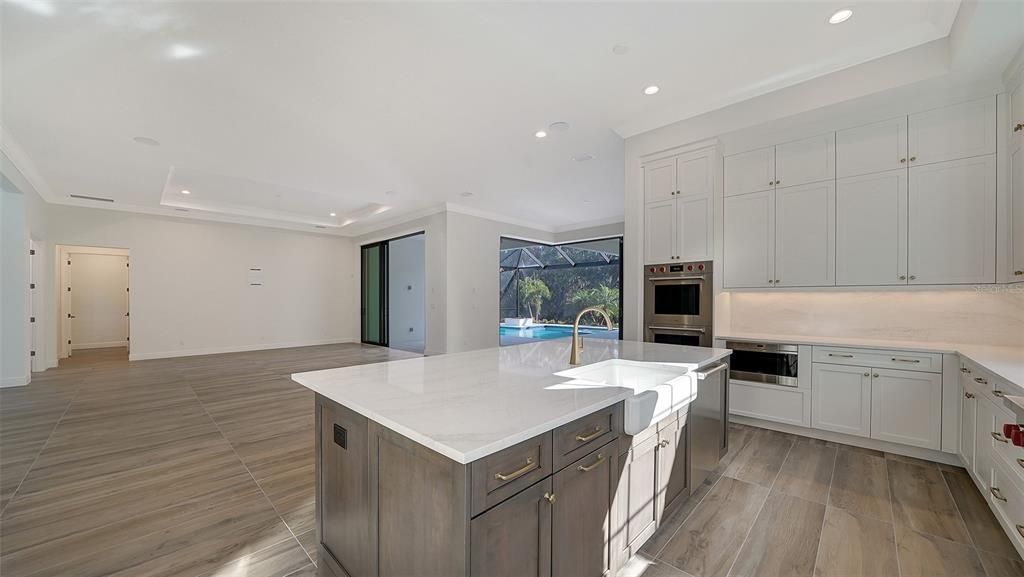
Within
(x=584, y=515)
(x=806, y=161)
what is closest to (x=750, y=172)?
(x=806, y=161)

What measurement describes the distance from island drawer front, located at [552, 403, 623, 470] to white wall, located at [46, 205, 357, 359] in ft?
30.1

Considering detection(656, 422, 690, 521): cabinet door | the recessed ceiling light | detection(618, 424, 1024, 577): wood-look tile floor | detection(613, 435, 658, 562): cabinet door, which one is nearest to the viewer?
detection(613, 435, 658, 562): cabinet door

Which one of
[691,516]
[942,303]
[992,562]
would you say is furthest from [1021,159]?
[691,516]

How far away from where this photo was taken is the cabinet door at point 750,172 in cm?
344

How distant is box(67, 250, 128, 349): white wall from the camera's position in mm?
8547

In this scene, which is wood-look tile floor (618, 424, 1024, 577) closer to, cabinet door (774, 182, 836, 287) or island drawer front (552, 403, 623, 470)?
island drawer front (552, 403, 623, 470)

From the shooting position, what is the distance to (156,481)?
2535 mm

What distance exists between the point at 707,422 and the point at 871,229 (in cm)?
221

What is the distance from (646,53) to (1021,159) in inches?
93.8

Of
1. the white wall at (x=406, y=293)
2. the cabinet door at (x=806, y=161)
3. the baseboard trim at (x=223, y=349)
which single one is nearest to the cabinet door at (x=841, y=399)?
the cabinet door at (x=806, y=161)

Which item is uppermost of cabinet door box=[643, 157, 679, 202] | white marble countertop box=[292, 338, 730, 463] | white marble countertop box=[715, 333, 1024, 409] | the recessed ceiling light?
the recessed ceiling light

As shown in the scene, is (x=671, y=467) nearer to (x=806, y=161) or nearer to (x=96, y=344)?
(x=806, y=161)

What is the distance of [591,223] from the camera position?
850cm

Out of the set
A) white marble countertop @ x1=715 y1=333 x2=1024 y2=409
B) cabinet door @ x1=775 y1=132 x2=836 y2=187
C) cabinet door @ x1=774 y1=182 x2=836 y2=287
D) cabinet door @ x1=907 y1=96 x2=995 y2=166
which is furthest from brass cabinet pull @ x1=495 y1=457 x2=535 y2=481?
cabinet door @ x1=907 y1=96 x2=995 y2=166
